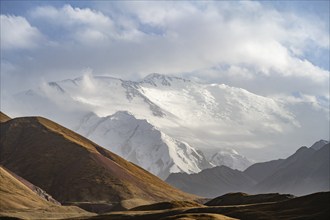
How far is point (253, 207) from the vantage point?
12500 centimetres

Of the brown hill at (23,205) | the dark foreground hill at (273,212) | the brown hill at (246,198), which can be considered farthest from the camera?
the brown hill at (246,198)

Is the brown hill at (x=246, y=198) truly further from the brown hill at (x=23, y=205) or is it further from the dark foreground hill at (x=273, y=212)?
the brown hill at (x=23, y=205)

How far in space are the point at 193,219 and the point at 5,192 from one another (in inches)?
3215

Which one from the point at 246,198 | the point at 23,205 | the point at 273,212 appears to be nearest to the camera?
the point at 273,212

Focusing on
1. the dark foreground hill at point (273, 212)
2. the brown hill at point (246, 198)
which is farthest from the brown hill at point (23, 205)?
the brown hill at point (246, 198)

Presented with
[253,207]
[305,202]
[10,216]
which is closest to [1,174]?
[10,216]

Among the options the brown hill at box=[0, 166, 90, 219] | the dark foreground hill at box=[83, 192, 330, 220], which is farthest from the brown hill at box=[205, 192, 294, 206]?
the brown hill at box=[0, 166, 90, 219]

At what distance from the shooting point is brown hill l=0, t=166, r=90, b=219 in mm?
137000

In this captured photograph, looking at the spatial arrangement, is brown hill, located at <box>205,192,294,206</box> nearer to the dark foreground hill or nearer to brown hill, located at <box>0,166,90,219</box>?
the dark foreground hill

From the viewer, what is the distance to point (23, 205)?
519ft

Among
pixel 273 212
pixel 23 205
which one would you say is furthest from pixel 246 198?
pixel 23 205

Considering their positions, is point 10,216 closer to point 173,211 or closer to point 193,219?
point 173,211

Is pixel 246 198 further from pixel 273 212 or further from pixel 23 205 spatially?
pixel 23 205

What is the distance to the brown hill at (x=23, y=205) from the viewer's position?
137 m
